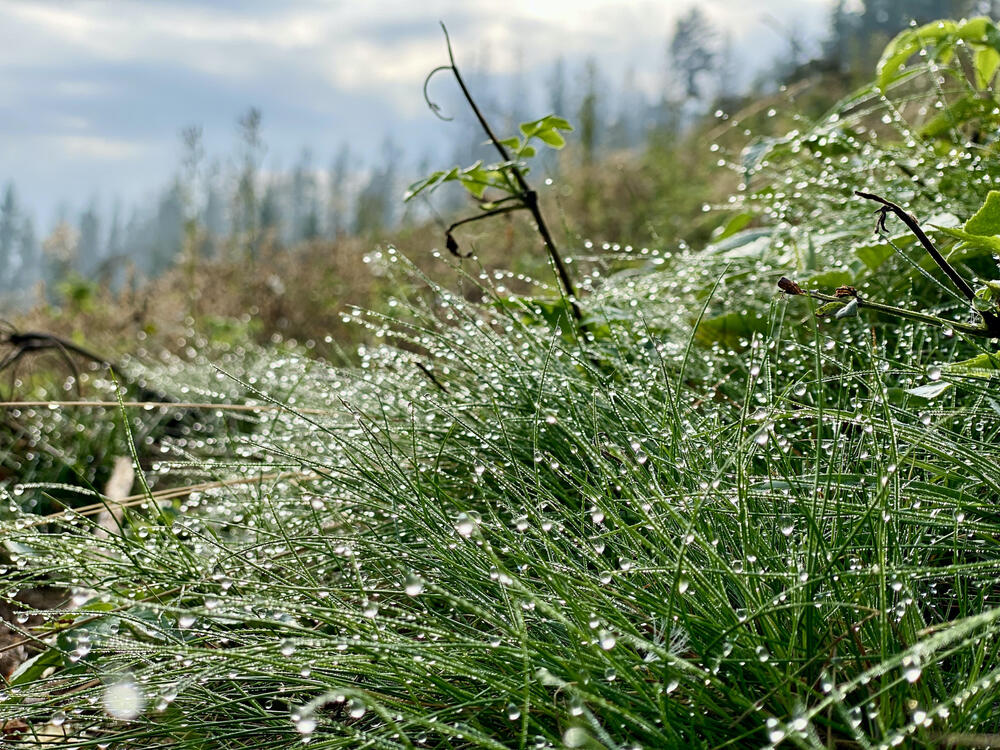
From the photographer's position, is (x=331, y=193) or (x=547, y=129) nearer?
(x=547, y=129)

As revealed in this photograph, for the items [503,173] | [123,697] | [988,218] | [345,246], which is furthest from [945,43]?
[345,246]

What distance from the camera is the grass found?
762 mm

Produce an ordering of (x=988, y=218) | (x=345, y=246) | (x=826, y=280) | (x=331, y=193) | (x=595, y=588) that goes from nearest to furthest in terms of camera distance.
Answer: (x=595, y=588) < (x=988, y=218) < (x=826, y=280) < (x=345, y=246) < (x=331, y=193)

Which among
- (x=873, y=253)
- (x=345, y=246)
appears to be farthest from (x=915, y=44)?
(x=345, y=246)

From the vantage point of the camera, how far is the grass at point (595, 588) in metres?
0.76

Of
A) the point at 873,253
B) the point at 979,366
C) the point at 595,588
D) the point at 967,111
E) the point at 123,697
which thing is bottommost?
the point at 123,697

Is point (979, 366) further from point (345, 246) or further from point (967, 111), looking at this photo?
point (345, 246)

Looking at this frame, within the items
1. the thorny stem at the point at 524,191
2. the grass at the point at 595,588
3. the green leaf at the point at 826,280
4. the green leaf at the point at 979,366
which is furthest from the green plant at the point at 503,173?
the green leaf at the point at 979,366

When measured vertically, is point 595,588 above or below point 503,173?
below

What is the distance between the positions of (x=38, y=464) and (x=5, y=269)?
4678 inches

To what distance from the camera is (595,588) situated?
0.83 meters

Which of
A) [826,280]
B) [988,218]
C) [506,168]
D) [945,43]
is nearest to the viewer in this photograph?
[988,218]

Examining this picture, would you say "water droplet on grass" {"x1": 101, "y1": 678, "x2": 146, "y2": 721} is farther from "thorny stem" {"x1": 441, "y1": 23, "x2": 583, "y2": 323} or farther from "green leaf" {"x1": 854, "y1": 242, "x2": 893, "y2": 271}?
"green leaf" {"x1": 854, "y1": 242, "x2": 893, "y2": 271}

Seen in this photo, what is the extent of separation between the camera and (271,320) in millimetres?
5215
